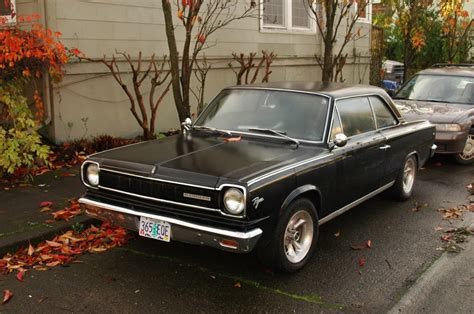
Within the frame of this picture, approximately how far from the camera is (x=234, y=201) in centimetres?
380

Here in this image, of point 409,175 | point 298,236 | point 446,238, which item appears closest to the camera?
point 298,236

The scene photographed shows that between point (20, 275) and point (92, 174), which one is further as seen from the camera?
point (92, 174)

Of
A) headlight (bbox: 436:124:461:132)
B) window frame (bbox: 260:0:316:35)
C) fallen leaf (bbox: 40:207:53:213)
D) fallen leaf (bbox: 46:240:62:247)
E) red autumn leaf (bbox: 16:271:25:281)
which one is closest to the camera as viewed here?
red autumn leaf (bbox: 16:271:25:281)

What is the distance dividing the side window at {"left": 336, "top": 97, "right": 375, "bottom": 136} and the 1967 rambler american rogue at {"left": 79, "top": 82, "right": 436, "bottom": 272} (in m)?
0.01

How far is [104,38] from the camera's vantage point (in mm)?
8414

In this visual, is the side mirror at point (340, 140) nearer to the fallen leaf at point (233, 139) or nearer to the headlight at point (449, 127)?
the fallen leaf at point (233, 139)

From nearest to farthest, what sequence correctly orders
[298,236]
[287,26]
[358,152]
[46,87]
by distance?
1. [298,236]
2. [358,152]
3. [46,87]
4. [287,26]

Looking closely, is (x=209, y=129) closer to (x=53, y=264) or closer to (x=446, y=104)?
(x=53, y=264)

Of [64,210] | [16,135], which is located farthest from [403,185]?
[16,135]

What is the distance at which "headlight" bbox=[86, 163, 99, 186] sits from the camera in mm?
4484

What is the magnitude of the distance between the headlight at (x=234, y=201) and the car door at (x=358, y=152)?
4.53ft

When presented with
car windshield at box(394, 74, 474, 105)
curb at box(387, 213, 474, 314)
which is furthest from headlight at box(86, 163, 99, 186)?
car windshield at box(394, 74, 474, 105)

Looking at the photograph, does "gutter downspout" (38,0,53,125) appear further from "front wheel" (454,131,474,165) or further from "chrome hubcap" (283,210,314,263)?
"front wheel" (454,131,474,165)

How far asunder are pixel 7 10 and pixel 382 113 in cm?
567
